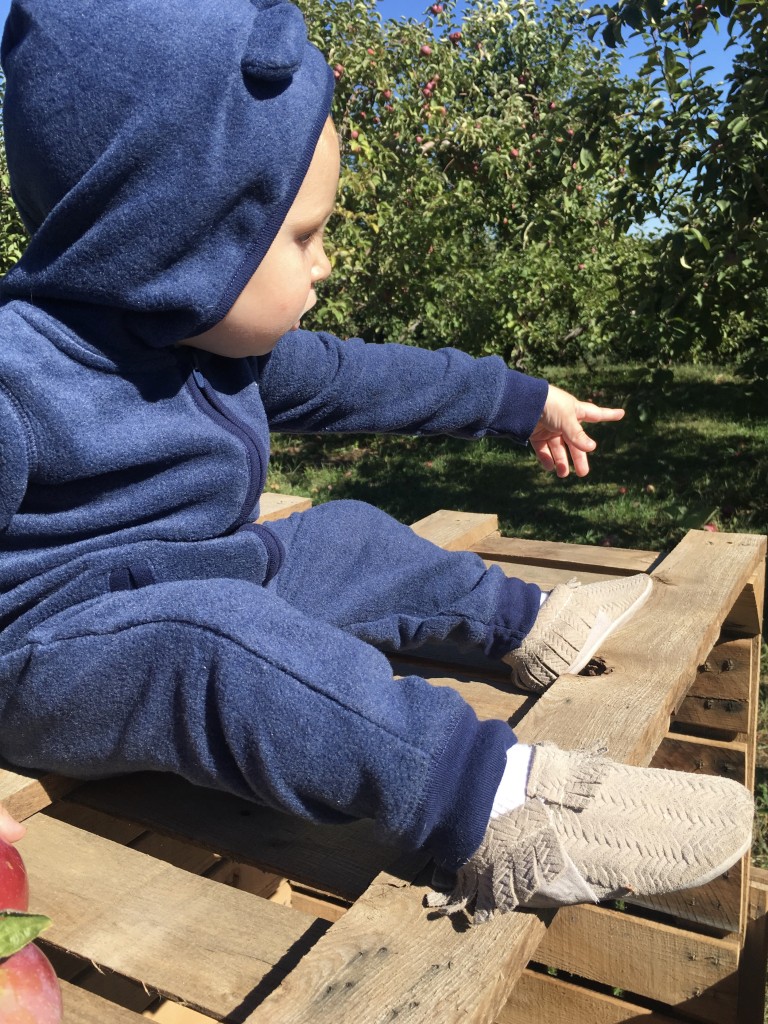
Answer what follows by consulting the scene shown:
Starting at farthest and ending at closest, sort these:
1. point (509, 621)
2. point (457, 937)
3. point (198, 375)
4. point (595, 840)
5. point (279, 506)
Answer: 1. point (279, 506)
2. point (509, 621)
3. point (198, 375)
4. point (595, 840)
5. point (457, 937)

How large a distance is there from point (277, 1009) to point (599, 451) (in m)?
5.09

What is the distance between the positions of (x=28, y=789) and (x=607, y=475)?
14.1ft

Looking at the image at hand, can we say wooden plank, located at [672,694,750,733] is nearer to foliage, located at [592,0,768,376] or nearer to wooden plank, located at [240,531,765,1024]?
wooden plank, located at [240,531,765,1024]

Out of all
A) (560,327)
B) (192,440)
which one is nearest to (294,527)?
(192,440)

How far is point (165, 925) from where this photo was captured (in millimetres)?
1181

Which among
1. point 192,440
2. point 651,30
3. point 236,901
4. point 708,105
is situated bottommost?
point 236,901

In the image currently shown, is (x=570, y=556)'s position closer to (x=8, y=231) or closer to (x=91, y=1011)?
(x=91, y=1011)

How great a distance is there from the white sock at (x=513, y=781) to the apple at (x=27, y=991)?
569 mm

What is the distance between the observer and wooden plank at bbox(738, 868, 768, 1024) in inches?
72.2

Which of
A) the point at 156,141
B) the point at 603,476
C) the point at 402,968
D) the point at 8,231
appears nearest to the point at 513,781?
the point at 402,968

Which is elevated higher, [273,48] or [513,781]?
[273,48]

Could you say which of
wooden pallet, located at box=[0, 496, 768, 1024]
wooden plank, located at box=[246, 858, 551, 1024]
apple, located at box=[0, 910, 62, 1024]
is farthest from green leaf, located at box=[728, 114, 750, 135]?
apple, located at box=[0, 910, 62, 1024]

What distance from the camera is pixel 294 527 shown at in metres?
1.82

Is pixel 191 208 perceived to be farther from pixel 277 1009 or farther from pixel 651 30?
pixel 651 30
